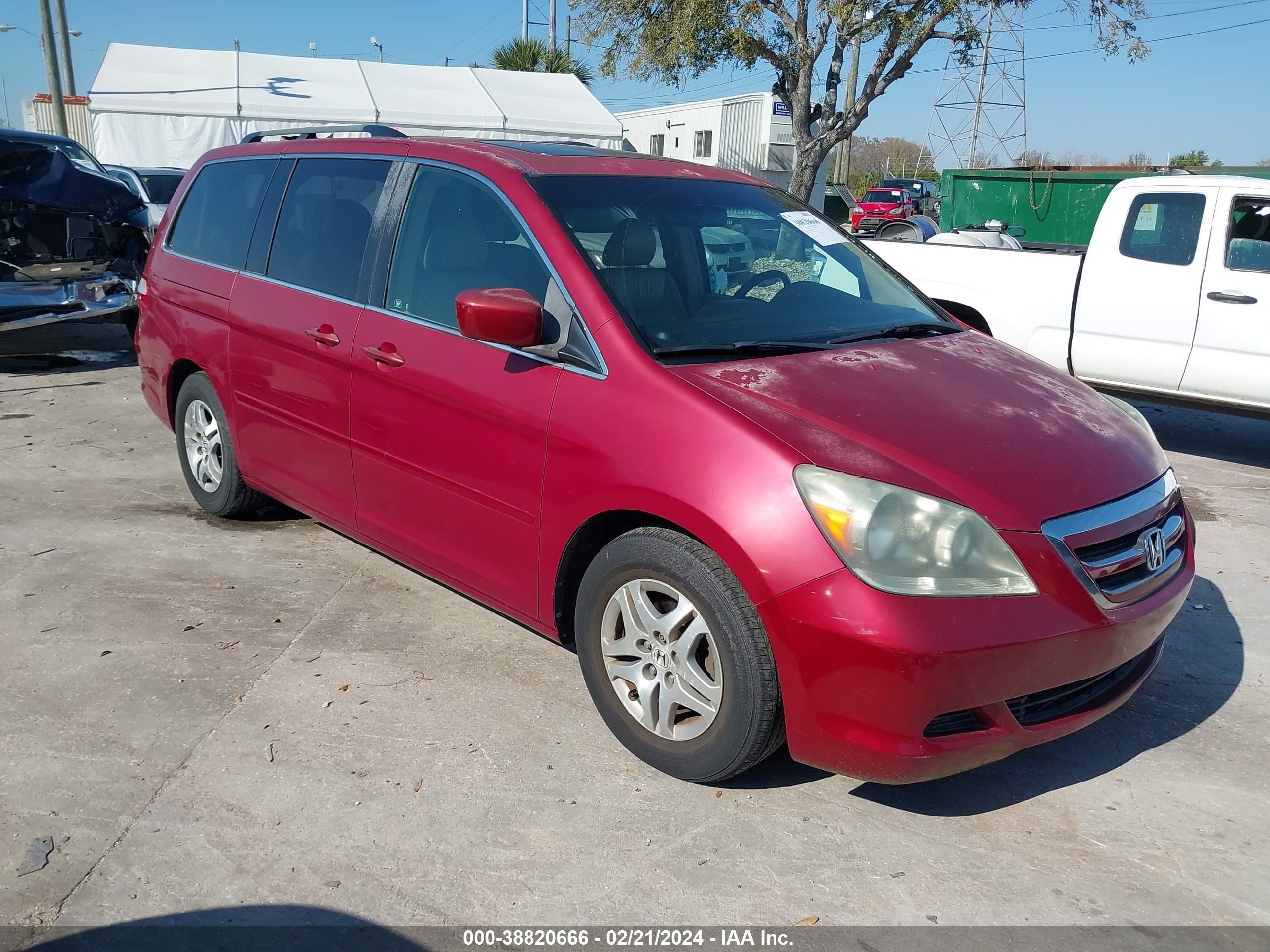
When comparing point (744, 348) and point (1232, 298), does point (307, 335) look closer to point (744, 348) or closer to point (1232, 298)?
point (744, 348)

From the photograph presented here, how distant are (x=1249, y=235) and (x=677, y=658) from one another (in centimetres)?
596

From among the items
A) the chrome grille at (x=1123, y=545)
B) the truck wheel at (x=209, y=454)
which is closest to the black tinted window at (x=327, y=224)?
the truck wheel at (x=209, y=454)

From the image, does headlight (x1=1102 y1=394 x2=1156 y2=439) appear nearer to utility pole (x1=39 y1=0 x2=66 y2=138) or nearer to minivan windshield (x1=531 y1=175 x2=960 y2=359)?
minivan windshield (x1=531 y1=175 x2=960 y2=359)

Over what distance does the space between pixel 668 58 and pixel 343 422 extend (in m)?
15.1

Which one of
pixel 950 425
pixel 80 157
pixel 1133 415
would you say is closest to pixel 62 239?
pixel 80 157

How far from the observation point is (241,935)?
2.48 meters

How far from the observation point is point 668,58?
690 inches

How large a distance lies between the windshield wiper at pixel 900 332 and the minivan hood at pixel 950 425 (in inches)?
3.2

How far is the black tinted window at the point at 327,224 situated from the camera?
411 centimetres

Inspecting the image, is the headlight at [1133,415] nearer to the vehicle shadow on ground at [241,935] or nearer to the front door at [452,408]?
the front door at [452,408]

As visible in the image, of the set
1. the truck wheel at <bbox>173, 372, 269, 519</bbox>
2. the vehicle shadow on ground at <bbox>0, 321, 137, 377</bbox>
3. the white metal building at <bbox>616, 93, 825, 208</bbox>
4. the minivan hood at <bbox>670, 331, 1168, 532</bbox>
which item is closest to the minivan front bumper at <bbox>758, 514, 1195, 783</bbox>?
the minivan hood at <bbox>670, 331, 1168, 532</bbox>

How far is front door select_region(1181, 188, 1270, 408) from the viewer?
6711 millimetres

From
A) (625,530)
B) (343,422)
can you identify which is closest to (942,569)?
(625,530)

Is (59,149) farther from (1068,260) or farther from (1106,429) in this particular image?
(1106,429)
